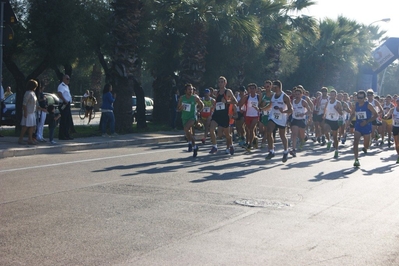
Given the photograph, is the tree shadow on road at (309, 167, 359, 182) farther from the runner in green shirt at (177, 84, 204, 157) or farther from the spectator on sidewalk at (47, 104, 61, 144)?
the spectator on sidewalk at (47, 104, 61, 144)

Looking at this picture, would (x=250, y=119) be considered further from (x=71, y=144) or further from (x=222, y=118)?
(x=71, y=144)

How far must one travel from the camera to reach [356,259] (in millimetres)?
6262

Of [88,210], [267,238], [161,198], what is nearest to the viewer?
[267,238]

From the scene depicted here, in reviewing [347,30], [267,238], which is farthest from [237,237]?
[347,30]

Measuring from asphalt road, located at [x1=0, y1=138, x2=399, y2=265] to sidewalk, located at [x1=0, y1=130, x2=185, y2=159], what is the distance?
135 centimetres

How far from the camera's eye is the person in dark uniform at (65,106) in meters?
18.5

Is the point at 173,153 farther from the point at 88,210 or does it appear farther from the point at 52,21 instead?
the point at 88,210

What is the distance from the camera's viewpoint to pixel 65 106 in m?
18.8

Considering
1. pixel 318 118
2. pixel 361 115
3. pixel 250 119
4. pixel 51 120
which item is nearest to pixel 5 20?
pixel 51 120

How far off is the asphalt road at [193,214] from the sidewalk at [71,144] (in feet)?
4.44

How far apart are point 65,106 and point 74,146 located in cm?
178

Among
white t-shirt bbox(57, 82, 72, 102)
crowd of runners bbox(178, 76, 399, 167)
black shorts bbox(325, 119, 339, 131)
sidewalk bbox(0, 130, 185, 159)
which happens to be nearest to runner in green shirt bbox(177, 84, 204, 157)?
crowd of runners bbox(178, 76, 399, 167)

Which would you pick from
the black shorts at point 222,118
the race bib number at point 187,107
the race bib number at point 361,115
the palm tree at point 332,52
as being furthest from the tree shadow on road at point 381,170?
the palm tree at point 332,52

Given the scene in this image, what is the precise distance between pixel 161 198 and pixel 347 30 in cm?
4198
